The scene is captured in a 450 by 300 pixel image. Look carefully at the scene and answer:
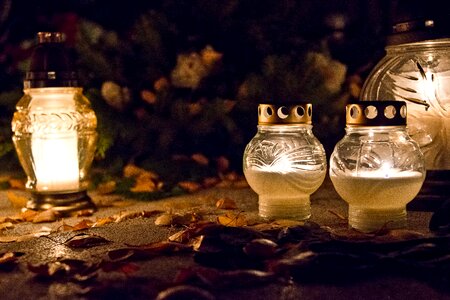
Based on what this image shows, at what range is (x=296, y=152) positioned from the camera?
1.34 meters

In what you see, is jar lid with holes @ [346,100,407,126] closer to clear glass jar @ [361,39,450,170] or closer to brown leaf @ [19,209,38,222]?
Answer: clear glass jar @ [361,39,450,170]

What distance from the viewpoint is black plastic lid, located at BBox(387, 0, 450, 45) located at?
1415 millimetres

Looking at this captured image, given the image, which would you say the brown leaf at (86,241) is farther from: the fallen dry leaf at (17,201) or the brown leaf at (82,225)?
the fallen dry leaf at (17,201)

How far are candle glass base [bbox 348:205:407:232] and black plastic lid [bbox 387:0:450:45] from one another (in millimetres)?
399

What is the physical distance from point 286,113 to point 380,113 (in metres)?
0.19

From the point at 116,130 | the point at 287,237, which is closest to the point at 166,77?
the point at 116,130

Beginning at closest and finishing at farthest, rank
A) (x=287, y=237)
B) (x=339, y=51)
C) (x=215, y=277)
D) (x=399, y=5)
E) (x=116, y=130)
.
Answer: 1. (x=215, y=277)
2. (x=287, y=237)
3. (x=399, y=5)
4. (x=116, y=130)
5. (x=339, y=51)

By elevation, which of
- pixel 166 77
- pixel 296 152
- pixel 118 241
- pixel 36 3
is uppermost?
pixel 36 3

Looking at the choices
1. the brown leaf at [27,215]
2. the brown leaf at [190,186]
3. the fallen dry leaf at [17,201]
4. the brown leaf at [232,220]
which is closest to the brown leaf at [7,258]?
the brown leaf at [27,215]

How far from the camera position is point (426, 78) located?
146 centimetres

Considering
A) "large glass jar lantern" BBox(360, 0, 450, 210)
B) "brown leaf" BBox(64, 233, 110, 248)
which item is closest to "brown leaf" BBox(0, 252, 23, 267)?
"brown leaf" BBox(64, 233, 110, 248)

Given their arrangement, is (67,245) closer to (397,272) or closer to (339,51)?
(397,272)

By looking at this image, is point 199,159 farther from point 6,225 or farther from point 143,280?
point 143,280

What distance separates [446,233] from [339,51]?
1070 millimetres
